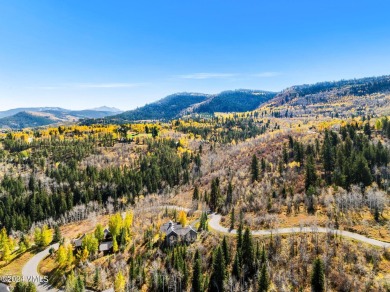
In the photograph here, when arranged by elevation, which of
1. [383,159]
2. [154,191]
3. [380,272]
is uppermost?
[383,159]

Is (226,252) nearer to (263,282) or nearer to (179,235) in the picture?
(263,282)

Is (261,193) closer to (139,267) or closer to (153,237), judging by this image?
(153,237)

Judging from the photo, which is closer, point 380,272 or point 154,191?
point 380,272

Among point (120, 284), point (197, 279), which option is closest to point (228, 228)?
point (197, 279)

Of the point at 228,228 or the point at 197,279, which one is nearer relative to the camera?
the point at 197,279

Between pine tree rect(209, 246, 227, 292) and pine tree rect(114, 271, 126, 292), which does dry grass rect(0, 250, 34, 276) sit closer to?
pine tree rect(114, 271, 126, 292)

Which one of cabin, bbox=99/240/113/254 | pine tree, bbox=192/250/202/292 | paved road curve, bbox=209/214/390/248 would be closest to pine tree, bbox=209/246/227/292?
pine tree, bbox=192/250/202/292

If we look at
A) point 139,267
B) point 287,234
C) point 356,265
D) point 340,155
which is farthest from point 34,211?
point 340,155

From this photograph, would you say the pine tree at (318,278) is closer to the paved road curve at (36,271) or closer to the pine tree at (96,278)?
the pine tree at (96,278)
